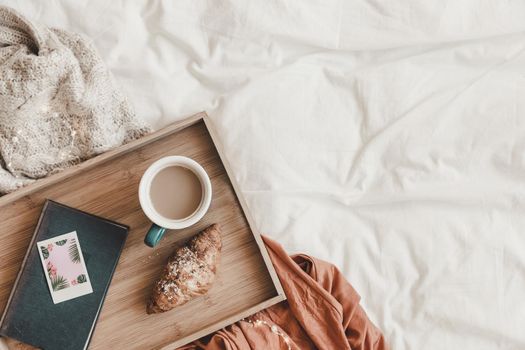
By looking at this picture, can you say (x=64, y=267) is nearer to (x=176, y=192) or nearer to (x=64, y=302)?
(x=64, y=302)

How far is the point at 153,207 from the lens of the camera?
0.84 m

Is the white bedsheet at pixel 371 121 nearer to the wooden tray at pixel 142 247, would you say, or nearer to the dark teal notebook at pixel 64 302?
the wooden tray at pixel 142 247

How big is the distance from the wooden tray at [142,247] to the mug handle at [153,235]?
0.05m

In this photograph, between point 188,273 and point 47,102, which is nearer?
point 188,273

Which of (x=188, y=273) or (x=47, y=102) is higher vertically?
(x=47, y=102)

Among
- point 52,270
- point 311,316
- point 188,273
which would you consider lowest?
point 311,316

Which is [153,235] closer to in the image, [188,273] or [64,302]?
[188,273]

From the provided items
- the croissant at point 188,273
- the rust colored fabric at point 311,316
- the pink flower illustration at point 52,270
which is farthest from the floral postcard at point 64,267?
the rust colored fabric at point 311,316

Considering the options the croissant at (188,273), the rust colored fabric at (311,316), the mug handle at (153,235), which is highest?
the mug handle at (153,235)

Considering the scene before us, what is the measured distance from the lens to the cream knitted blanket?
0.89 metres

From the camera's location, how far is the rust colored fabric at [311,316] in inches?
36.6

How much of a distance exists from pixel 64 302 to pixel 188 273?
0.23m

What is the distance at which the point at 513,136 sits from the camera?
1.01 metres

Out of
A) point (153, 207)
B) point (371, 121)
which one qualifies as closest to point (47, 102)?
point (153, 207)
